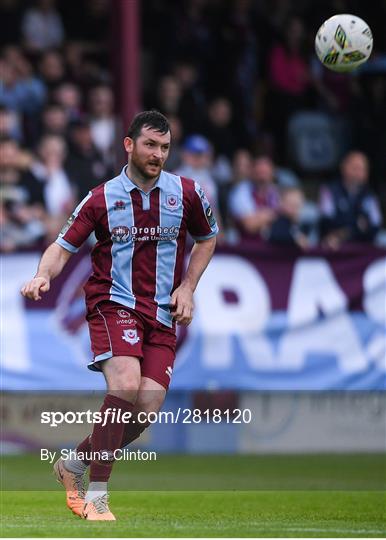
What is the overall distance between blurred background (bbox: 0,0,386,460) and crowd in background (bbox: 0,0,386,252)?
25 millimetres

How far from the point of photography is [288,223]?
13367mm

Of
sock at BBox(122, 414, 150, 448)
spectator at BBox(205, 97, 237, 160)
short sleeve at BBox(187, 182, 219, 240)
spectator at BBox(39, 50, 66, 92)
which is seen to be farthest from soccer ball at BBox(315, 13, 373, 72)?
spectator at BBox(205, 97, 237, 160)

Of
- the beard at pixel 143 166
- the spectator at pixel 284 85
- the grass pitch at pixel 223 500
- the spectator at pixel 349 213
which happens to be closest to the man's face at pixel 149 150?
the beard at pixel 143 166

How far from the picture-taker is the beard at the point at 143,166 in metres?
7.66

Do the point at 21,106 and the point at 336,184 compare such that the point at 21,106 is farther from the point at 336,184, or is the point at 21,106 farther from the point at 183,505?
the point at 183,505

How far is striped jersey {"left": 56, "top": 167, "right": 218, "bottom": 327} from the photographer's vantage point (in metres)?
7.71

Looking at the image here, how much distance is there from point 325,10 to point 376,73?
135 cm

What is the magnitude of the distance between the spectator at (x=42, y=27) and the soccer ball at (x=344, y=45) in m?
7.78

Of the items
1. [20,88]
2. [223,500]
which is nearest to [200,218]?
[223,500]

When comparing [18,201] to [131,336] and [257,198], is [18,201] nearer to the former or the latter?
[257,198]

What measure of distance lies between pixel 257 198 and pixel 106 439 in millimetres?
7464

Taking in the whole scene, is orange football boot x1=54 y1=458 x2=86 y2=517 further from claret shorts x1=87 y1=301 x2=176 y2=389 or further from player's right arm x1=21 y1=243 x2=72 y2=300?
player's right arm x1=21 y1=243 x2=72 y2=300

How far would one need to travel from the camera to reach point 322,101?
60.4 feet

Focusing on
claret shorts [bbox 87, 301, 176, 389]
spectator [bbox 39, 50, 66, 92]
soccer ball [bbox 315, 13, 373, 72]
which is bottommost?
claret shorts [bbox 87, 301, 176, 389]
